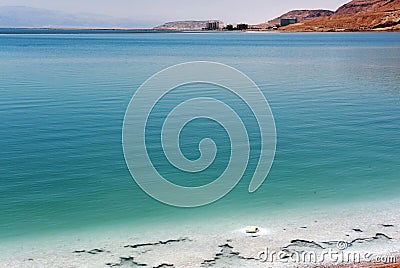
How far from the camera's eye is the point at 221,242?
37.5 feet

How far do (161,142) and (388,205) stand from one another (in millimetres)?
9232

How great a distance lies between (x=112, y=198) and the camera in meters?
14.7

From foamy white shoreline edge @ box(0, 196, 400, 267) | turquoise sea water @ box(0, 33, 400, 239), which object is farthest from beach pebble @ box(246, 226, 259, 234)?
turquoise sea water @ box(0, 33, 400, 239)

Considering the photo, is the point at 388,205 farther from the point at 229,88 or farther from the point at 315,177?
the point at 229,88

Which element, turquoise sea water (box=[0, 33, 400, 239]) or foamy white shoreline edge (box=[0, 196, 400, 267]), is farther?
turquoise sea water (box=[0, 33, 400, 239])

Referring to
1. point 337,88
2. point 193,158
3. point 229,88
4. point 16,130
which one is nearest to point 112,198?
point 193,158

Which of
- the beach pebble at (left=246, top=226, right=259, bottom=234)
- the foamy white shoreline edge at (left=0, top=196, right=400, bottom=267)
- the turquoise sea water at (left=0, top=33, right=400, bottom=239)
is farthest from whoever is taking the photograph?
the turquoise sea water at (left=0, top=33, right=400, bottom=239)

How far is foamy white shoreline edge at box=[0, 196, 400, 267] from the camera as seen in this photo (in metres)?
10.6

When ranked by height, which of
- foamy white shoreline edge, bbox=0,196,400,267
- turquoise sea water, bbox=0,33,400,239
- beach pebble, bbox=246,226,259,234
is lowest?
foamy white shoreline edge, bbox=0,196,400,267

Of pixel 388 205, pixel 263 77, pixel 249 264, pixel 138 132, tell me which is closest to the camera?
pixel 249 264

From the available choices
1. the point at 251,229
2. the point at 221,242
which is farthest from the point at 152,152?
the point at 221,242

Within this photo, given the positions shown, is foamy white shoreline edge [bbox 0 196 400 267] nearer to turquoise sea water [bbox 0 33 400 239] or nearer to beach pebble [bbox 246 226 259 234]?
beach pebble [bbox 246 226 259 234]

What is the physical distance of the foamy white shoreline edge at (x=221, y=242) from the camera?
10.6 m

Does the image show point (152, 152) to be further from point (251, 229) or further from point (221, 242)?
point (221, 242)
